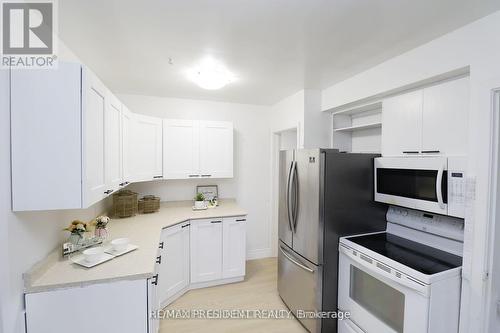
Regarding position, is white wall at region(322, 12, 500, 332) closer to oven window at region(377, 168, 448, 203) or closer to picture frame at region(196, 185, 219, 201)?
oven window at region(377, 168, 448, 203)

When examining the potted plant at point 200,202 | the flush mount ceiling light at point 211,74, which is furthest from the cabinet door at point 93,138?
the potted plant at point 200,202

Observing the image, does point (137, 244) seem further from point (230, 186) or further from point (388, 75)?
point (388, 75)

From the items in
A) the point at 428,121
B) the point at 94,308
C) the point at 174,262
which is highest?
the point at 428,121

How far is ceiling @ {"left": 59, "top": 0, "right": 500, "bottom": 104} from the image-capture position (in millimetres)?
1380

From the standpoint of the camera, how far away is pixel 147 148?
2.91 m

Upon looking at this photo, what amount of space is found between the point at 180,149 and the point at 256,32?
196 cm

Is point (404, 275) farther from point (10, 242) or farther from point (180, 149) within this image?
point (180, 149)

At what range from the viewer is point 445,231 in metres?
1.81

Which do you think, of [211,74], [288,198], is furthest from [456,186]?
[211,74]

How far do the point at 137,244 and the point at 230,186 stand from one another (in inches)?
76.7

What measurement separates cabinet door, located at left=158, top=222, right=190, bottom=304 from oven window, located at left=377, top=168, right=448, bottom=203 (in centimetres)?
215

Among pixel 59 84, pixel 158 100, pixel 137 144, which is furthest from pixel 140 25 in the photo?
pixel 158 100

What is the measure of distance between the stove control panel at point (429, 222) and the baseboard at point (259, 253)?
2134 millimetres

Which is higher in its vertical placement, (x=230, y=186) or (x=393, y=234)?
(x=230, y=186)
